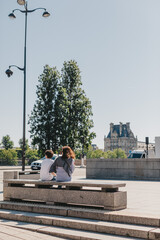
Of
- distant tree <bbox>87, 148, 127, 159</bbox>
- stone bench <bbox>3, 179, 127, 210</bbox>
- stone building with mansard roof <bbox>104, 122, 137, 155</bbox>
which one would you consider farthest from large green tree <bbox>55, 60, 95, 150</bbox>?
stone building with mansard roof <bbox>104, 122, 137, 155</bbox>

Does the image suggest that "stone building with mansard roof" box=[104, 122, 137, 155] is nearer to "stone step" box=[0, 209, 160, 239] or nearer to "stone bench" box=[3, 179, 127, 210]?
"stone bench" box=[3, 179, 127, 210]

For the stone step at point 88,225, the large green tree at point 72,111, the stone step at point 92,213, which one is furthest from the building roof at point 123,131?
the stone step at point 88,225

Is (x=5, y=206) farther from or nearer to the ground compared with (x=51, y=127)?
nearer to the ground

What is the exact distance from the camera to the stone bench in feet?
23.5

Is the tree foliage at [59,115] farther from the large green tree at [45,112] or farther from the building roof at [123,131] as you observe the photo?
the building roof at [123,131]

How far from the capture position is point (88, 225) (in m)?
6.47

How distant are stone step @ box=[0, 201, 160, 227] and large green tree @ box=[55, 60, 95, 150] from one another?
3312cm

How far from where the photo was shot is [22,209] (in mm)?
8234

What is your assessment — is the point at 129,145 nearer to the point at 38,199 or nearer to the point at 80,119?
the point at 80,119

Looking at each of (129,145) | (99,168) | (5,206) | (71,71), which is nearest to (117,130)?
(129,145)

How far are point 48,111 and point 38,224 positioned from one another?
3599cm

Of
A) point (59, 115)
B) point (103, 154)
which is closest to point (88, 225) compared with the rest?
point (59, 115)

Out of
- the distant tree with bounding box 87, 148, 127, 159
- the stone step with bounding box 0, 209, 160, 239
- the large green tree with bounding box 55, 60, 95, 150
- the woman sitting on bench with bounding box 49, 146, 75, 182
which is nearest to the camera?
the stone step with bounding box 0, 209, 160, 239

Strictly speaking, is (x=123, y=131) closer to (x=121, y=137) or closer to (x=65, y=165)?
(x=121, y=137)
